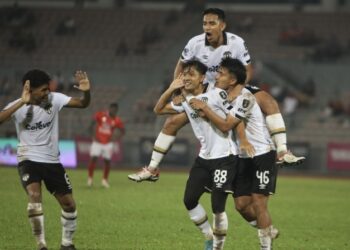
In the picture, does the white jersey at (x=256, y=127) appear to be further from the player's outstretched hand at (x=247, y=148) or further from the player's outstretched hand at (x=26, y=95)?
the player's outstretched hand at (x=26, y=95)

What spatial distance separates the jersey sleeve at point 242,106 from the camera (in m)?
11.0

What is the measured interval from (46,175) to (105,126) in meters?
15.5

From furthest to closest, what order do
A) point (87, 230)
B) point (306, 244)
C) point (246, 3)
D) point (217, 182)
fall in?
point (246, 3)
point (87, 230)
point (306, 244)
point (217, 182)

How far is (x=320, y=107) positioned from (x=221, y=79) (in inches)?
1172

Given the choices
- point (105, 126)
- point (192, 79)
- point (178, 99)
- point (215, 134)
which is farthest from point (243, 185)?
point (105, 126)

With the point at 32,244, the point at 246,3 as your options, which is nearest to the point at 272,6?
the point at 246,3

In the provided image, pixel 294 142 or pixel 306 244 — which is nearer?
pixel 306 244

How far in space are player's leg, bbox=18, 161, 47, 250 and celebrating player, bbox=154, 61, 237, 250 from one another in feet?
6.15

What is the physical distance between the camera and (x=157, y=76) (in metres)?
41.4

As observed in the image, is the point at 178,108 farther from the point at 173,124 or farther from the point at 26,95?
the point at 26,95

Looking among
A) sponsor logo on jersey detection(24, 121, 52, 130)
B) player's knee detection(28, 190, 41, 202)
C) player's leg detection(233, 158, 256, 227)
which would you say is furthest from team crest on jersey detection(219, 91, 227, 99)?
player's knee detection(28, 190, 41, 202)

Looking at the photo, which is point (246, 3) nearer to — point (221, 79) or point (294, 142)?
point (294, 142)

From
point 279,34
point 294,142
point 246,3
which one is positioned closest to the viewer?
point 294,142

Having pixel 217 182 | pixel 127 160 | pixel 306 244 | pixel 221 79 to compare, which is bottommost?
pixel 127 160
